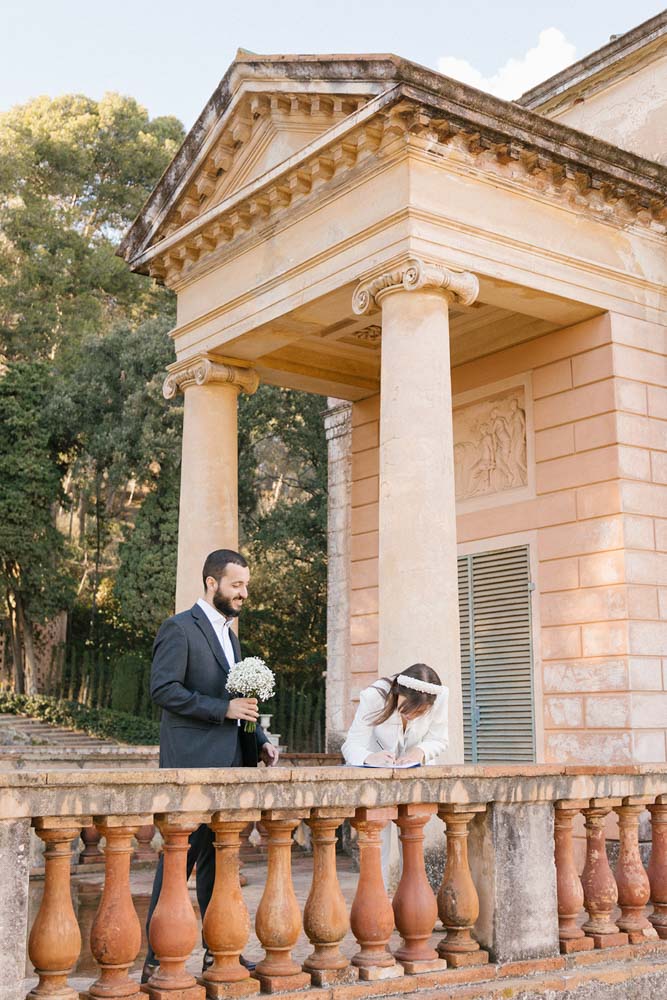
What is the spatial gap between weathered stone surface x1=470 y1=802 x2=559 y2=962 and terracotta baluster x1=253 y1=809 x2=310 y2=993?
0.99 meters

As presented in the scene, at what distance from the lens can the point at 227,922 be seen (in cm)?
399

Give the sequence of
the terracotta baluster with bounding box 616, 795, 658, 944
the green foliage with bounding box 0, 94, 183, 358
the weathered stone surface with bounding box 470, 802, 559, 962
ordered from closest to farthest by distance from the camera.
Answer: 1. the weathered stone surface with bounding box 470, 802, 559, 962
2. the terracotta baluster with bounding box 616, 795, 658, 944
3. the green foliage with bounding box 0, 94, 183, 358

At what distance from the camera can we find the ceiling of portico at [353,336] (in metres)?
9.84

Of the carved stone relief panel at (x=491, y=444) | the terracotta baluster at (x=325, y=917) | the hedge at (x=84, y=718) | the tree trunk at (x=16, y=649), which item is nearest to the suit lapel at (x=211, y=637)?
the terracotta baluster at (x=325, y=917)

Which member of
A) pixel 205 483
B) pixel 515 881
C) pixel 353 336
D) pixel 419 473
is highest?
pixel 353 336

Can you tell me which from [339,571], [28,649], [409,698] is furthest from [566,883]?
[28,649]

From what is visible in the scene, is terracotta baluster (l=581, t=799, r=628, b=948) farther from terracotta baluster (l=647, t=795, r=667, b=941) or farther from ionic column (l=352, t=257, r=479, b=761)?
ionic column (l=352, t=257, r=479, b=761)

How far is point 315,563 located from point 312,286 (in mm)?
17283

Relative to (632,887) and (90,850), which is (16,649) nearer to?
(90,850)

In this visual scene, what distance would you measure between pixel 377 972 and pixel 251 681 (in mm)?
1288

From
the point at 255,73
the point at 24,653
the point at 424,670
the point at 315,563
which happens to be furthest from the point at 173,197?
the point at 24,653

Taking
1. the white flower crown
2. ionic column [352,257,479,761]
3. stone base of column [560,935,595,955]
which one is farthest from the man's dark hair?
ionic column [352,257,479,761]

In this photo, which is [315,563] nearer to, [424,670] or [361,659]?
[361,659]

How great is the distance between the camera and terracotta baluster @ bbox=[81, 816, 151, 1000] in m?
3.69
